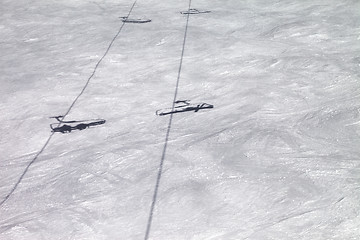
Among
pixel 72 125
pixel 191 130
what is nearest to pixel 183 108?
pixel 191 130

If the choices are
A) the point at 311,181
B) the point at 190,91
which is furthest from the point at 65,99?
the point at 311,181

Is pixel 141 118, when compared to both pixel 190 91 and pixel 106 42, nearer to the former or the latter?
pixel 190 91

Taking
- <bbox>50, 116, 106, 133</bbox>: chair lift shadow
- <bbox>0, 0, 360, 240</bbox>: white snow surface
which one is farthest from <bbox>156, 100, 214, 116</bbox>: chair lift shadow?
<bbox>50, 116, 106, 133</bbox>: chair lift shadow

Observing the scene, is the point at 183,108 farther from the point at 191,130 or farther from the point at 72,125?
the point at 72,125

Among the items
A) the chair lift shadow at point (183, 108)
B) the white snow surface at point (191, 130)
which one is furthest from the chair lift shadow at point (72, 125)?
the chair lift shadow at point (183, 108)

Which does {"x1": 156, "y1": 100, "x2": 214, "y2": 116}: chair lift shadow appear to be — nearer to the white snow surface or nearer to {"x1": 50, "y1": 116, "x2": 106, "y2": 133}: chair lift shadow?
the white snow surface

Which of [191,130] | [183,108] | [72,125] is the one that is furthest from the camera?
[183,108]

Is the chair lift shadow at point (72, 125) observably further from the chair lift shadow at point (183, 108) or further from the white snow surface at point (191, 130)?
the chair lift shadow at point (183, 108)

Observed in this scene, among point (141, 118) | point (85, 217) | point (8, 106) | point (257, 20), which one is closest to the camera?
point (85, 217)

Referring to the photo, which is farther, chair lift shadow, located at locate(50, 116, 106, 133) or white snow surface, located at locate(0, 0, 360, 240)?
chair lift shadow, located at locate(50, 116, 106, 133)
